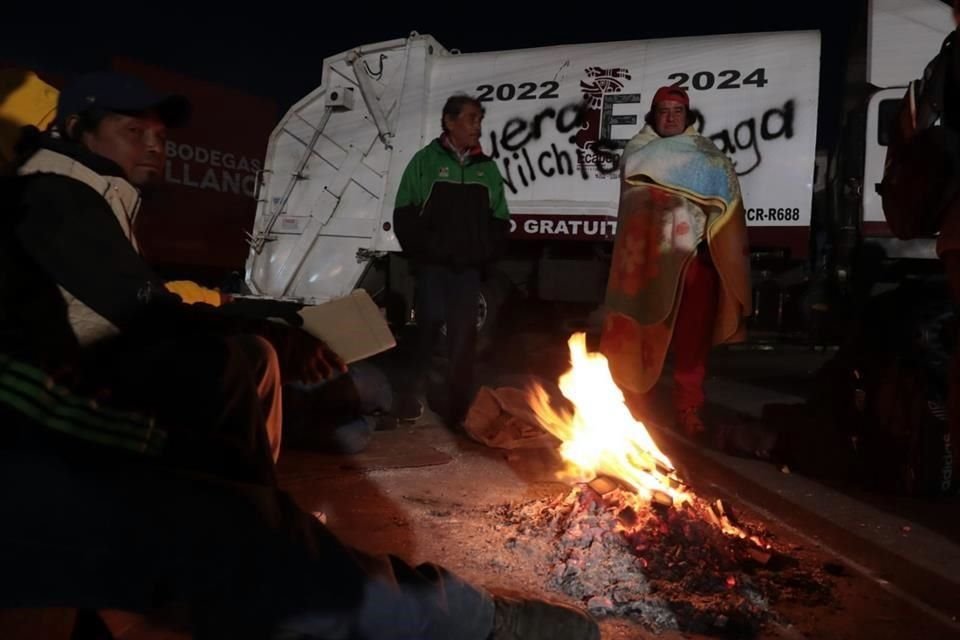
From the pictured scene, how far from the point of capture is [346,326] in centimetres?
250

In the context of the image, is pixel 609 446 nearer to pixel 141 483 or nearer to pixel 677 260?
→ pixel 677 260

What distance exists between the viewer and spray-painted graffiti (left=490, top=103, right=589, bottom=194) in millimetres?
9078

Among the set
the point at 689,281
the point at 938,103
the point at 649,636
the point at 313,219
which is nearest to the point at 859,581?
the point at 649,636

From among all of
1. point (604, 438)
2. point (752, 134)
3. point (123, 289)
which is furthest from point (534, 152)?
point (123, 289)

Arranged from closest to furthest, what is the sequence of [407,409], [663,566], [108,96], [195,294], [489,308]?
[108,96] → [663,566] → [195,294] → [407,409] → [489,308]

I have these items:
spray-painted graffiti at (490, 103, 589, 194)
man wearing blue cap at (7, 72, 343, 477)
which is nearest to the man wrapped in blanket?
man wearing blue cap at (7, 72, 343, 477)

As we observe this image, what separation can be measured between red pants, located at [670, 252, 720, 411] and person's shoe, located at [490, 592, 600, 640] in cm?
328

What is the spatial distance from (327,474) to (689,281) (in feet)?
8.50

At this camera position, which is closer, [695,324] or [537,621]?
[537,621]

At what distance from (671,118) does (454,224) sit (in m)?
1.57

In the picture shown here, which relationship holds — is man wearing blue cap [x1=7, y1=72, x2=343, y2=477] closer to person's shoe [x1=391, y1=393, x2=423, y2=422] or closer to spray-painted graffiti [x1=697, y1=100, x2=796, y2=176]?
person's shoe [x1=391, y1=393, x2=423, y2=422]

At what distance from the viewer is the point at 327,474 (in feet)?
13.9

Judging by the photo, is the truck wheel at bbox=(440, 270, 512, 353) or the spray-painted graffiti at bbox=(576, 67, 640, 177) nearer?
the spray-painted graffiti at bbox=(576, 67, 640, 177)

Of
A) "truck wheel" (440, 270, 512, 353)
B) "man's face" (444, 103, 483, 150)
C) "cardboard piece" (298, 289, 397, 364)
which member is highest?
"man's face" (444, 103, 483, 150)
